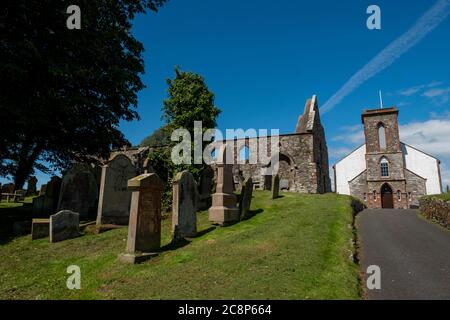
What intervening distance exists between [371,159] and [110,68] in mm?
31214

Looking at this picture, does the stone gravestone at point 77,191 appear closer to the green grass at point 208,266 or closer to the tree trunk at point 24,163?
the green grass at point 208,266

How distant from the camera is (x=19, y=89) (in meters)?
11.6

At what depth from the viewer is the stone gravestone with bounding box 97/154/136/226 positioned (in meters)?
11.2

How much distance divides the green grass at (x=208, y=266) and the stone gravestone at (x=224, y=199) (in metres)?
0.66

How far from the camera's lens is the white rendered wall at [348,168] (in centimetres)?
3775

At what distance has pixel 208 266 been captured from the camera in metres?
6.53

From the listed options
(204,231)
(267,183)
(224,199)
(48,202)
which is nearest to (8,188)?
(48,202)

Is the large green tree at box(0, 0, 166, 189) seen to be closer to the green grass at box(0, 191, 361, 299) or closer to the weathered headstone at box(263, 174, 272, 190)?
the green grass at box(0, 191, 361, 299)

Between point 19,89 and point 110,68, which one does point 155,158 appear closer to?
point 110,68

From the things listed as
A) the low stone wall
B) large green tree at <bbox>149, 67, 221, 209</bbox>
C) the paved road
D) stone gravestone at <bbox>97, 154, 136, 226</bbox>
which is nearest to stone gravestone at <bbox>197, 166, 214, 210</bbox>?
large green tree at <bbox>149, 67, 221, 209</bbox>

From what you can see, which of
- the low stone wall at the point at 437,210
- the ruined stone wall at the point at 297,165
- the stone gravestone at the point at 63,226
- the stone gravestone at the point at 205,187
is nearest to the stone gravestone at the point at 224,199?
the stone gravestone at the point at 205,187

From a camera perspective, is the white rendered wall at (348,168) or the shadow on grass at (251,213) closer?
the shadow on grass at (251,213)

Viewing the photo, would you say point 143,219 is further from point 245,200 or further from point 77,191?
point 77,191

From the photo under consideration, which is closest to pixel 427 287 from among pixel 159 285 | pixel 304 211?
pixel 159 285
